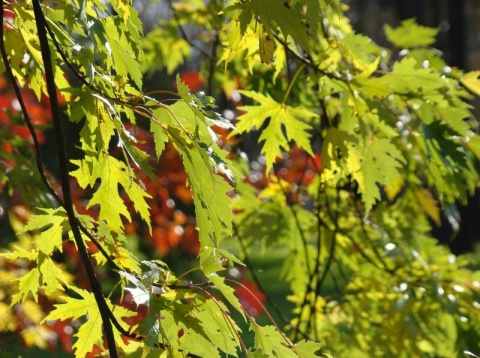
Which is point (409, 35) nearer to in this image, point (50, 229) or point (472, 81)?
point (472, 81)

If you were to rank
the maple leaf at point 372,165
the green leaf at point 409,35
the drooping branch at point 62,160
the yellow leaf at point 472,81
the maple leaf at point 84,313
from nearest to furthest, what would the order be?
the drooping branch at point 62,160
the maple leaf at point 84,313
the maple leaf at point 372,165
the yellow leaf at point 472,81
the green leaf at point 409,35

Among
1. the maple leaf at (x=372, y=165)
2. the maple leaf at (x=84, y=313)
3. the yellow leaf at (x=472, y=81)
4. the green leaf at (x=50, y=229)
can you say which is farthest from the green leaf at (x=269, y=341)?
the yellow leaf at (x=472, y=81)

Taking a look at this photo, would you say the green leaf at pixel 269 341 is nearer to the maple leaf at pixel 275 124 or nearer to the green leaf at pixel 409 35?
the maple leaf at pixel 275 124

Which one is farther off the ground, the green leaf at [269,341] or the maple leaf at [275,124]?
the green leaf at [269,341]

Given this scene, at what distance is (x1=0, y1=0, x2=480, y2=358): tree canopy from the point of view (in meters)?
Answer: 1.22

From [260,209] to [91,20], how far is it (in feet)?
4.94

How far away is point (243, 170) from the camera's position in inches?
112

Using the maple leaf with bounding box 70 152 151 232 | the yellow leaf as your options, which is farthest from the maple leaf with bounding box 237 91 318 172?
the maple leaf with bounding box 70 152 151 232

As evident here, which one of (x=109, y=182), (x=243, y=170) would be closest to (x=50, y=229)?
(x=109, y=182)

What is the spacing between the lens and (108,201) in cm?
136

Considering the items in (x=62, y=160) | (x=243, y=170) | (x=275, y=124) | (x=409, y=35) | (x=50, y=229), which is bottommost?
(x=243, y=170)

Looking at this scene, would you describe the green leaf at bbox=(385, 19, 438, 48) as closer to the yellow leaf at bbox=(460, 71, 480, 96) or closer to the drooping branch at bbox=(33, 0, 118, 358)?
the yellow leaf at bbox=(460, 71, 480, 96)

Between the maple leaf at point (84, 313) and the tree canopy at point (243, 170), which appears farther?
the maple leaf at point (84, 313)

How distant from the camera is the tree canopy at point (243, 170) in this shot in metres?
1.22
